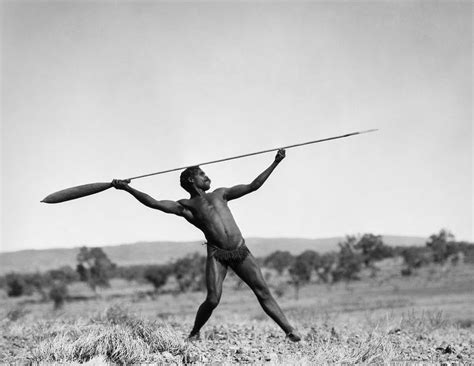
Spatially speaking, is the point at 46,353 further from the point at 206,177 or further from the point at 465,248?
the point at 465,248

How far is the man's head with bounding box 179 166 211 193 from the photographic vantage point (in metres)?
7.85

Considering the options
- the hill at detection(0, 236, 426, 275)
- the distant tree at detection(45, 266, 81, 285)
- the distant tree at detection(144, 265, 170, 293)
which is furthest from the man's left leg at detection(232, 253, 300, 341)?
the hill at detection(0, 236, 426, 275)

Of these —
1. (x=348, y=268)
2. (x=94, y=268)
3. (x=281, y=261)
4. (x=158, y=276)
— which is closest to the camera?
(x=94, y=268)

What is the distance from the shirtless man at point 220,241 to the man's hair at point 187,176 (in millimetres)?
51

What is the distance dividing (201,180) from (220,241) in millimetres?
864

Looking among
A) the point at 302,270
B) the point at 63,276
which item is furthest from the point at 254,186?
the point at 63,276

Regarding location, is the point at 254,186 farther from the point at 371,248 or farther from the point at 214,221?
the point at 371,248

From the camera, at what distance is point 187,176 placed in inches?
310

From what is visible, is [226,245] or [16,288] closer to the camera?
[226,245]

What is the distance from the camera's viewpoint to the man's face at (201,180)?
25.8 feet

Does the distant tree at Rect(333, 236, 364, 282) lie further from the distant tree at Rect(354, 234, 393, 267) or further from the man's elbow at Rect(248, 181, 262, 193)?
the man's elbow at Rect(248, 181, 262, 193)

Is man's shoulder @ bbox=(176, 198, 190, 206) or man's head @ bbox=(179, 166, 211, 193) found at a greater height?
man's head @ bbox=(179, 166, 211, 193)

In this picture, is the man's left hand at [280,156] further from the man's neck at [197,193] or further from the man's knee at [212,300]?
the man's knee at [212,300]

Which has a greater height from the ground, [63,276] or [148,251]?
[148,251]
